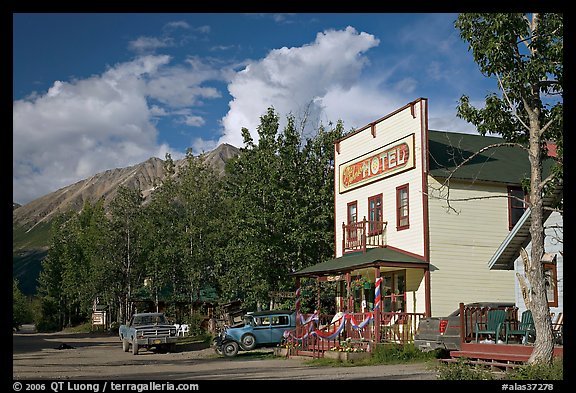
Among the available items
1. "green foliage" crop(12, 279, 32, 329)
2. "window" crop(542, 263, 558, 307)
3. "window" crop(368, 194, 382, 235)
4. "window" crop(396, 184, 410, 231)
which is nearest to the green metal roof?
"window" crop(396, 184, 410, 231)

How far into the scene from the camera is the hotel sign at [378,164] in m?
28.0

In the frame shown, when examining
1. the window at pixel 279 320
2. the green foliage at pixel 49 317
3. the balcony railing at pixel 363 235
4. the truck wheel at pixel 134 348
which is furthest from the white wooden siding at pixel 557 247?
the green foliage at pixel 49 317

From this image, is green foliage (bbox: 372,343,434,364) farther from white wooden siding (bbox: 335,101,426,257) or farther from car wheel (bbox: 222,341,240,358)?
car wheel (bbox: 222,341,240,358)

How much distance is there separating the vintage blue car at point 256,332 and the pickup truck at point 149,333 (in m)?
3.47

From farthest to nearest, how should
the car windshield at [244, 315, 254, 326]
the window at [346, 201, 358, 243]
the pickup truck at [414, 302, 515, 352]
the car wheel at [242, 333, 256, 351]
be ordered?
the window at [346, 201, 358, 243] < the car windshield at [244, 315, 254, 326] < the car wheel at [242, 333, 256, 351] < the pickup truck at [414, 302, 515, 352]

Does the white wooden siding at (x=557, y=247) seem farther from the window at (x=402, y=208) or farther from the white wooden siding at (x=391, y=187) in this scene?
the window at (x=402, y=208)

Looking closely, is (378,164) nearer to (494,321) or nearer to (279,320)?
(279,320)

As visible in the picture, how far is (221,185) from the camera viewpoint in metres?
52.2

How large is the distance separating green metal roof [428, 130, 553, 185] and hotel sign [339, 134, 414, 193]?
1.06 metres

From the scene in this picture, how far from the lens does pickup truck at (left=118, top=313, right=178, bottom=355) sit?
31.9 metres
